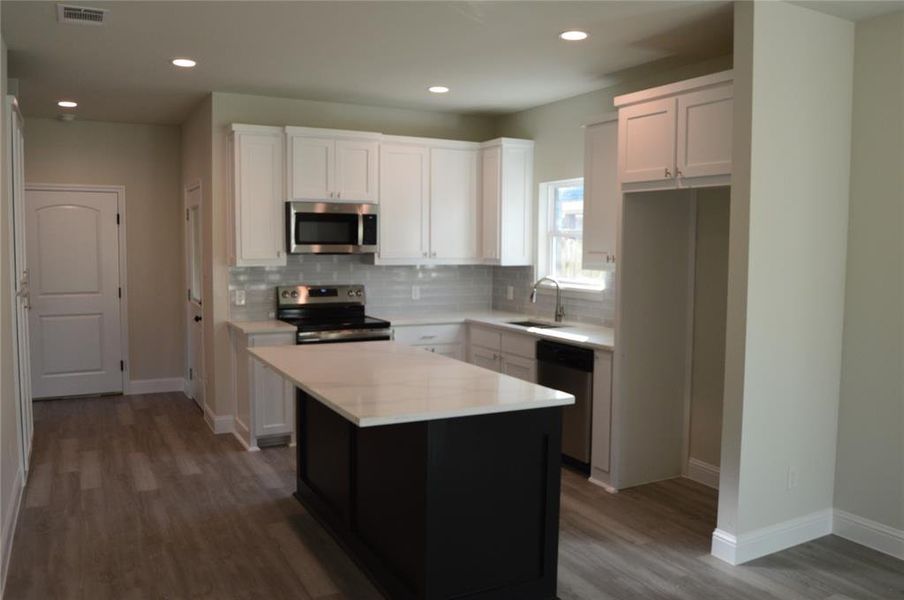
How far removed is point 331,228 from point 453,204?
3.56 ft

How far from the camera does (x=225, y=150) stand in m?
5.74

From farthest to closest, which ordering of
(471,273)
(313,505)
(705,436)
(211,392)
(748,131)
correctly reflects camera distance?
(471,273), (211,392), (705,436), (313,505), (748,131)

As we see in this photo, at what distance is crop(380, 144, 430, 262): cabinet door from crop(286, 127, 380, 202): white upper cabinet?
12cm

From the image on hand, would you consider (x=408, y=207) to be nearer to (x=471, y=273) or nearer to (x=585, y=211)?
(x=471, y=273)

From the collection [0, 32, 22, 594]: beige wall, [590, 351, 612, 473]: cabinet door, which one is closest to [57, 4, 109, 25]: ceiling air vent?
[0, 32, 22, 594]: beige wall

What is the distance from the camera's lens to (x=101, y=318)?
727 centimetres

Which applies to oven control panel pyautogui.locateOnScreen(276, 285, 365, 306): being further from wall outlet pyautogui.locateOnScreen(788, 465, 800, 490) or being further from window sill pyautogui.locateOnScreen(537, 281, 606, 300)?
wall outlet pyautogui.locateOnScreen(788, 465, 800, 490)

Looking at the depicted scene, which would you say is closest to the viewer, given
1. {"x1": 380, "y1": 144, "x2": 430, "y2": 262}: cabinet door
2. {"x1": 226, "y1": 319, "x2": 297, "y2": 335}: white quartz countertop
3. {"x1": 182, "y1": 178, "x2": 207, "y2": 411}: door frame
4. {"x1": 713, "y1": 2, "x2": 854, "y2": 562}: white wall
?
{"x1": 713, "y1": 2, "x2": 854, "y2": 562}: white wall

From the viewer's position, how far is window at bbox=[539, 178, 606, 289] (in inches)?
228

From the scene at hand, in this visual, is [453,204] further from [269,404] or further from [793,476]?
[793,476]

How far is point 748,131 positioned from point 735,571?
2024mm

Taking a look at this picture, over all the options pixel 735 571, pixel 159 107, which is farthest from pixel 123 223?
pixel 735 571

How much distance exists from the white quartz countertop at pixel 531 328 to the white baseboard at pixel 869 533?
149 centimetres

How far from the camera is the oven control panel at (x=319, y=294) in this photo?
5.99m
